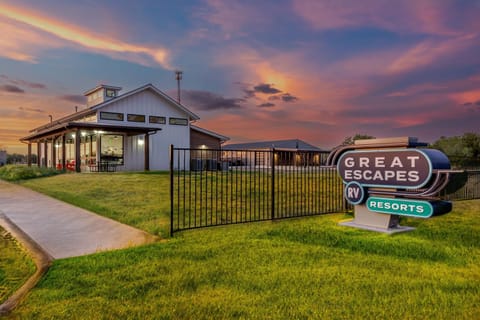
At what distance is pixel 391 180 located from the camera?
6074mm

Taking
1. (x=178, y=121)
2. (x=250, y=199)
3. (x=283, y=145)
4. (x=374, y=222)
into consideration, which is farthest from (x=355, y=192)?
(x=283, y=145)

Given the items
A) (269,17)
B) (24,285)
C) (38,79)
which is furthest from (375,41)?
(38,79)

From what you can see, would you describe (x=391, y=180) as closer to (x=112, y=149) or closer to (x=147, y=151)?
(x=147, y=151)

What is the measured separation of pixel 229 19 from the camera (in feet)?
41.3

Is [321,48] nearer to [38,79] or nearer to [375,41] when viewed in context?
[375,41]

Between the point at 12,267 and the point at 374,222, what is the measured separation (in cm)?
632

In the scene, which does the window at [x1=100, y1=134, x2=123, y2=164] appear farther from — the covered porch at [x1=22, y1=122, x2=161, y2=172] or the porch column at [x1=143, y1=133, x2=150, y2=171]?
the porch column at [x1=143, y1=133, x2=150, y2=171]

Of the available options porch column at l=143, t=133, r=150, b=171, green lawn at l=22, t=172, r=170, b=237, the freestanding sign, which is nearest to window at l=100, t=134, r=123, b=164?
porch column at l=143, t=133, r=150, b=171

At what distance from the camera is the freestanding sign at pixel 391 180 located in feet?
17.9

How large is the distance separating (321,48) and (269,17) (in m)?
3.19

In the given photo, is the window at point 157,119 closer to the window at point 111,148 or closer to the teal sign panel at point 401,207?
the window at point 111,148

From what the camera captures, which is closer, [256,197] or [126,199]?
[126,199]

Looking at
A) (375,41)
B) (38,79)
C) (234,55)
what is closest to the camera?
(375,41)

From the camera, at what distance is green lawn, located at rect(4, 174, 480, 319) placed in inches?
117
